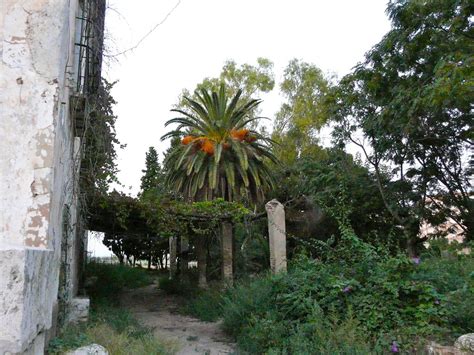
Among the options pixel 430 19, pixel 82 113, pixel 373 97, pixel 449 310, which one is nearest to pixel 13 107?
pixel 82 113

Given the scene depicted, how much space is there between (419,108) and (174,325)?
944 cm

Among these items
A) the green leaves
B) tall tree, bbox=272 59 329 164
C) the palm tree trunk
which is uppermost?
tall tree, bbox=272 59 329 164

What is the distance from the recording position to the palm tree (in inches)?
758

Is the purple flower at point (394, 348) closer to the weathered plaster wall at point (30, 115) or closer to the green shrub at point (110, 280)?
the weathered plaster wall at point (30, 115)

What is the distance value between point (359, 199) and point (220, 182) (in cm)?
670

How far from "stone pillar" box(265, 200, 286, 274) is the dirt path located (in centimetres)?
244

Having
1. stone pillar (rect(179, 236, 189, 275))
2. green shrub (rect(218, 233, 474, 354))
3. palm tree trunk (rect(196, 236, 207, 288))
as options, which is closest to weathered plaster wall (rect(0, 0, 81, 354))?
green shrub (rect(218, 233, 474, 354))

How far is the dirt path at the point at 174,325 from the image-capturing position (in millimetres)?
9078

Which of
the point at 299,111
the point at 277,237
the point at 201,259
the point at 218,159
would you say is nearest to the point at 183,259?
the point at 201,259

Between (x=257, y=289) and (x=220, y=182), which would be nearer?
(x=257, y=289)

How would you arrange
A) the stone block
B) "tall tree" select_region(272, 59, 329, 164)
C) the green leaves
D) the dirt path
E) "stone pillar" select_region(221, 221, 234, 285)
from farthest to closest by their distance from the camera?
"tall tree" select_region(272, 59, 329, 164) < the green leaves < "stone pillar" select_region(221, 221, 234, 285) < the dirt path < the stone block

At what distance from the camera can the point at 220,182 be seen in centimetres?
1975

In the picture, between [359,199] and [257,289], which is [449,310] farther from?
[359,199]

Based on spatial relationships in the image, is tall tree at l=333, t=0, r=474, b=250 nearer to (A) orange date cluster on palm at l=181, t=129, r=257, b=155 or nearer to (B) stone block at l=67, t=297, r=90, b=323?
(A) orange date cluster on palm at l=181, t=129, r=257, b=155
